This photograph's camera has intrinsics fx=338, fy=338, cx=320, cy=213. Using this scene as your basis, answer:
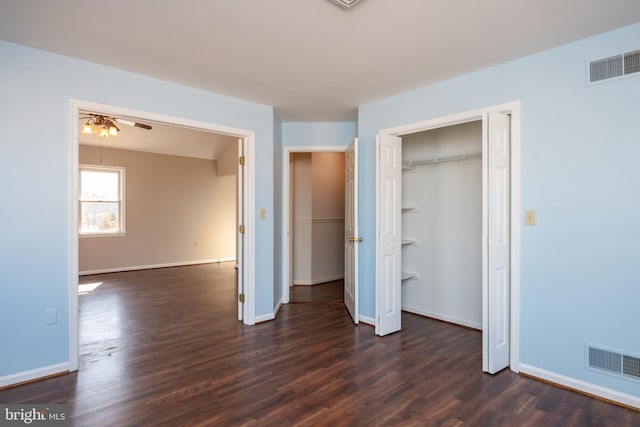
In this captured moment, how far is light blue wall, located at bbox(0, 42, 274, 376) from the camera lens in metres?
2.54

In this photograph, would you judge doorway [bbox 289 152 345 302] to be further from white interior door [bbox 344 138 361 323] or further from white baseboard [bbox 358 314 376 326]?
white baseboard [bbox 358 314 376 326]

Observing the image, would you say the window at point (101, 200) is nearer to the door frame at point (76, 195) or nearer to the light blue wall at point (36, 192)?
the door frame at point (76, 195)

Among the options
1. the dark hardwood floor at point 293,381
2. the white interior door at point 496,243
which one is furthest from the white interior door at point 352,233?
the white interior door at point 496,243

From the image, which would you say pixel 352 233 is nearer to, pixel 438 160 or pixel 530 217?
pixel 438 160

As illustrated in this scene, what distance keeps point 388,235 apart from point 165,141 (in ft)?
19.2

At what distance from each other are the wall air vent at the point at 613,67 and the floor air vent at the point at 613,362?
193cm

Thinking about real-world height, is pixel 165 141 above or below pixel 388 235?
above

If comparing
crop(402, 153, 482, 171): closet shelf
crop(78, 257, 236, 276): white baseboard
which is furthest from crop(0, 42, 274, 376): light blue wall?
crop(78, 257, 236, 276): white baseboard

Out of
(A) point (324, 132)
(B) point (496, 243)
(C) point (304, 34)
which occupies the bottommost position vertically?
(B) point (496, 243)

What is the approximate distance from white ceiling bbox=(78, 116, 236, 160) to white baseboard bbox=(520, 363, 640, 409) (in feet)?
19.7

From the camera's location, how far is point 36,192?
2.66m

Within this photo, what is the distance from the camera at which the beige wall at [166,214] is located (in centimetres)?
721

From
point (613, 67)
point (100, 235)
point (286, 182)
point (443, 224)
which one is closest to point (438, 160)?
point (443, 224)

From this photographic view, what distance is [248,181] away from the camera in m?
3.98
